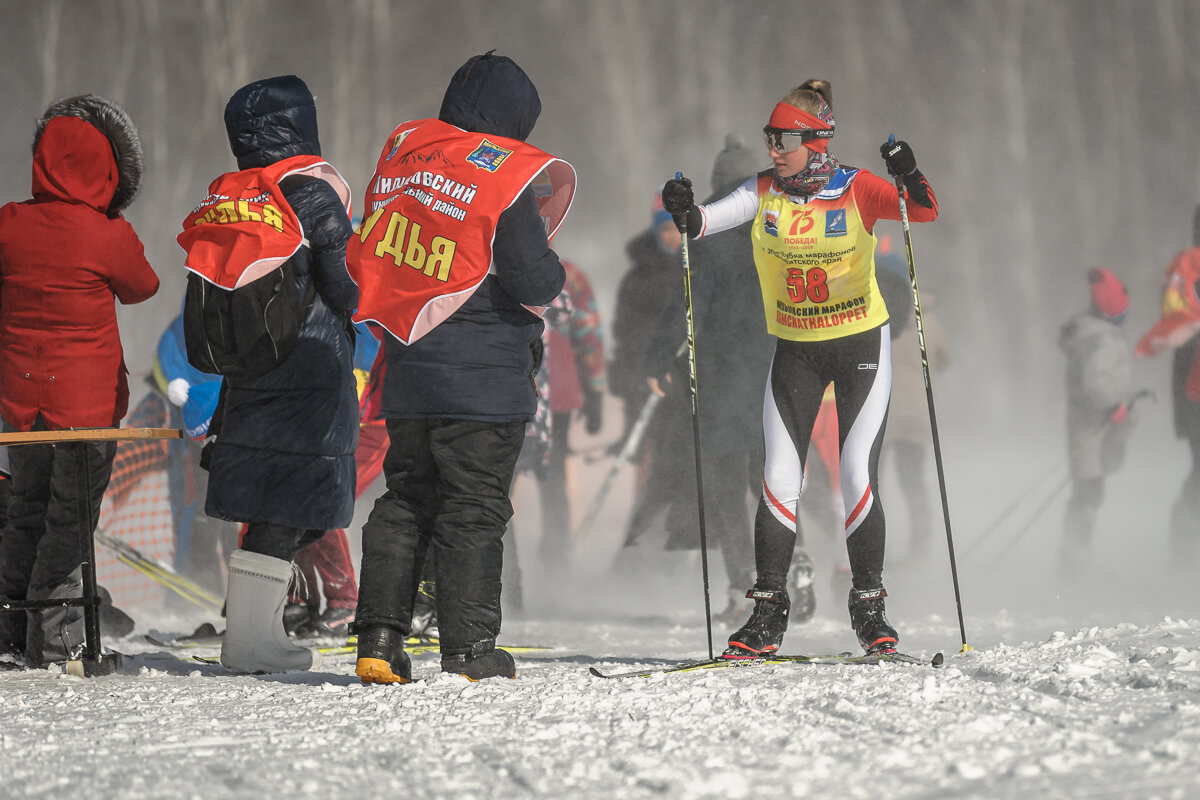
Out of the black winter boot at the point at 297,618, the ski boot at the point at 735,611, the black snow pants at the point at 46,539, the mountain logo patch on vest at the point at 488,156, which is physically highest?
the mountain logo patch on vest at the point at 488,156

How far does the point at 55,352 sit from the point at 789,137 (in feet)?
6.67

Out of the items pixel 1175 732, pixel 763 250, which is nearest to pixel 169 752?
pixel 1175 732

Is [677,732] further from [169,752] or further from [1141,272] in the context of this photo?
[1141,272]

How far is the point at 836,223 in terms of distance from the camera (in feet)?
10.4

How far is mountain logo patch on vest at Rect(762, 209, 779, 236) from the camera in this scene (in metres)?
3.24

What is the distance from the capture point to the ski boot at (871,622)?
2.93 m

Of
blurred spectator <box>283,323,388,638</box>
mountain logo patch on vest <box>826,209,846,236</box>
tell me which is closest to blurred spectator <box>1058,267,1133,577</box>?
mountain logo patch on vest <box>826,209,846,236</box>

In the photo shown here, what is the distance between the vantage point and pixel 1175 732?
173cm

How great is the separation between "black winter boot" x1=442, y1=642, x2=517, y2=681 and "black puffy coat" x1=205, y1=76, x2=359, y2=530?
58 centimetres

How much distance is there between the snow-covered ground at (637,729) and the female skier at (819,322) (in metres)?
0.43

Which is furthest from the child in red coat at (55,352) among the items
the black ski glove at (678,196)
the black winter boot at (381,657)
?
the black ski glove at (678,196)

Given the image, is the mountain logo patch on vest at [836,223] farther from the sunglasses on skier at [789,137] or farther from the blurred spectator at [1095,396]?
the blurred spectator at [1095,396]

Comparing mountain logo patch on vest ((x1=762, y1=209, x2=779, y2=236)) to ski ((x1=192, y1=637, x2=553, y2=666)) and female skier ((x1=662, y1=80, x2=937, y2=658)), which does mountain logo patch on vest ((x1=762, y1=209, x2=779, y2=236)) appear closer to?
female skier ((x1=662, y1=80, x2=937, y2=658))

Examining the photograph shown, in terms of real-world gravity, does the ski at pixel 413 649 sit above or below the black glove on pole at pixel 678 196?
below
